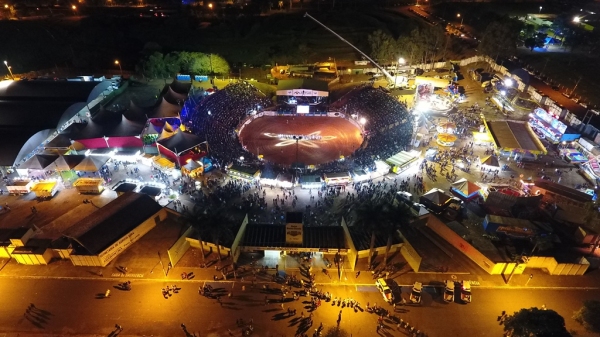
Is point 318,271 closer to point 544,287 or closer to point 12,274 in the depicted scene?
point 544,287

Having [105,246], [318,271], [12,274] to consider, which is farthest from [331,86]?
[12,274]

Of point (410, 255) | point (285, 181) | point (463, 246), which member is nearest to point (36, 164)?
point (285, 181)

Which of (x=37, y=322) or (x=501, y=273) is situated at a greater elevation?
(x=501, y=273)

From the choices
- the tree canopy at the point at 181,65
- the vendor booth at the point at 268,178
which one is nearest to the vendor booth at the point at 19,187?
the vendor booth at the point at 268,178

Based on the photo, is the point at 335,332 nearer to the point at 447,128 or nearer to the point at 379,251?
the point at 379,251

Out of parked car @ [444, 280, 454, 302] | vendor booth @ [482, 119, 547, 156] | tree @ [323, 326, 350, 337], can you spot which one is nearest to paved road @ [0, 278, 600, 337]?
tree @ [323, 326, 350, 337]

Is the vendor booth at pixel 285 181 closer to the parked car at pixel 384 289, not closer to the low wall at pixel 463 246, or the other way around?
the parked car at pixel 384 289
